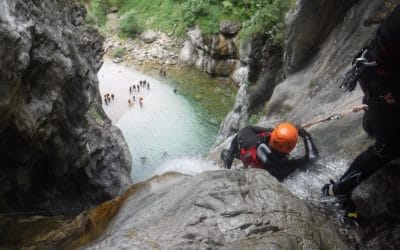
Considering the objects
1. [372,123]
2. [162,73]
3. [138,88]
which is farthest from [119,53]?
[372,123]

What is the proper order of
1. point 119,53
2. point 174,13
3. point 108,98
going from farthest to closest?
point 174,13 < point 119,53 < point 108,98

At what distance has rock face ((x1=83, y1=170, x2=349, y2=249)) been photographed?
4500 mm

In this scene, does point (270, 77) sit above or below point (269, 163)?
above

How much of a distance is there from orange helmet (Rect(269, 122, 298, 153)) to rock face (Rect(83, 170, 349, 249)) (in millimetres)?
771

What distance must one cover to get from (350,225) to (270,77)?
36.2 ft

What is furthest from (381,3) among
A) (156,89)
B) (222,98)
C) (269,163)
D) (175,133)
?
(156,89)

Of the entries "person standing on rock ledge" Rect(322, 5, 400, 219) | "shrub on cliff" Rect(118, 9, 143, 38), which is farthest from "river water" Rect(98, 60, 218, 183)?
"person standing on rock ledge" Rect(322, 5, 400, 219)

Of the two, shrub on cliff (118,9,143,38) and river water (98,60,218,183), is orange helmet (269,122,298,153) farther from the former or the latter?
shrub on cliff (118,9,143,38)

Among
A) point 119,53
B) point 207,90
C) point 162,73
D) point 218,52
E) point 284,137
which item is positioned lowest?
point 284,137

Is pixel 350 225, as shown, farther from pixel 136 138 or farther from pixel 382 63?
pixel 136 138

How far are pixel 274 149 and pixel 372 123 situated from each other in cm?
160

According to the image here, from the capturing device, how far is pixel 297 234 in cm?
471

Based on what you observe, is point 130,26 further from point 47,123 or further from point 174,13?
point 47,123

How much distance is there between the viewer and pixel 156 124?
28766mm
